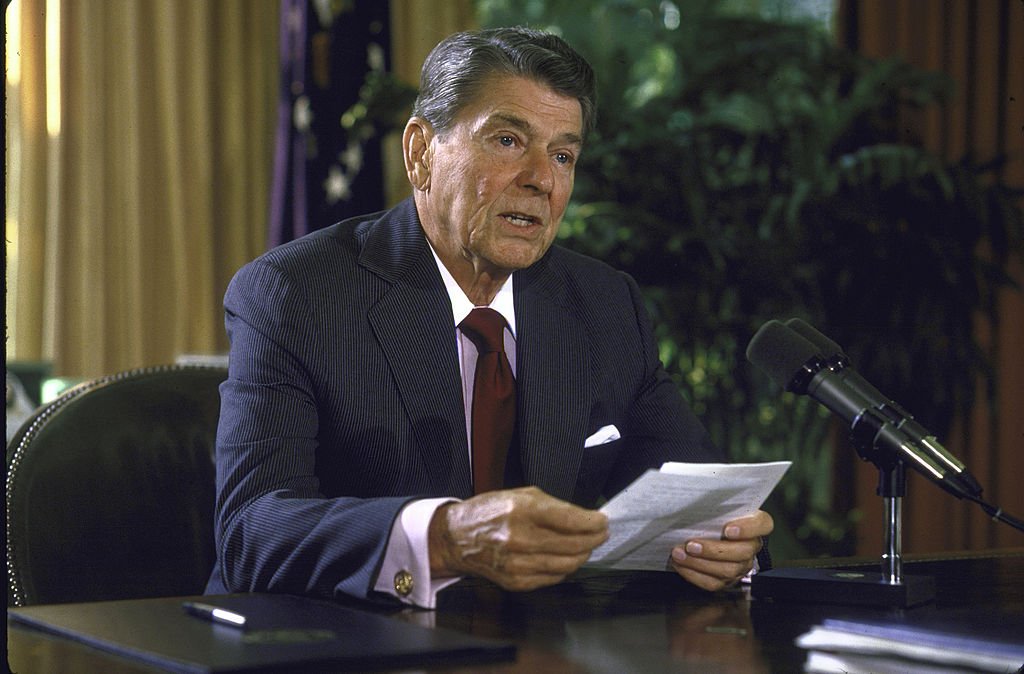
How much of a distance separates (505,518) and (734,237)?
102 inches

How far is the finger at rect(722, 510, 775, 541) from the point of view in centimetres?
148

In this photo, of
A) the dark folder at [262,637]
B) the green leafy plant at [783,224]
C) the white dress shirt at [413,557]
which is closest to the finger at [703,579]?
the white dress shirt at [413,557]

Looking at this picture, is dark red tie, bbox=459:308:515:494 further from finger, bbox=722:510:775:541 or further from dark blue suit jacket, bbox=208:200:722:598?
finger, bbox=722:510:775:541

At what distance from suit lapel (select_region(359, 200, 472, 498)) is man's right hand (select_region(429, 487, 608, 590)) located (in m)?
0.42

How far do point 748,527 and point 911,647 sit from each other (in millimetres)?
396

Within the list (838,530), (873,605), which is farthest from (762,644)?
(838,530)

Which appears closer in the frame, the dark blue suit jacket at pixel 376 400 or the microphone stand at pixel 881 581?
the microphone stand at pixel 881 581

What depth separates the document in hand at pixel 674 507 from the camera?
1238mm

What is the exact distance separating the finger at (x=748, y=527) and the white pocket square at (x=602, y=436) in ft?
1.34

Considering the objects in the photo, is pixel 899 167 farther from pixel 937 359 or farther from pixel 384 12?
pixel 384 12

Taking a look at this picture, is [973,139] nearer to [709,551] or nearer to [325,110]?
[325,110]

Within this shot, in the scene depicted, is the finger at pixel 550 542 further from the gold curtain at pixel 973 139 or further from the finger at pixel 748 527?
the gold curtain at pixel 973 139

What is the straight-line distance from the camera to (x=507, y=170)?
71.7 inches

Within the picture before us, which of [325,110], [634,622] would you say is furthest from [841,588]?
[325,110]
